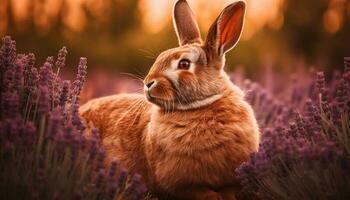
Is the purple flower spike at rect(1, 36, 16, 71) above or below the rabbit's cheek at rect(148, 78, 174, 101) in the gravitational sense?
above

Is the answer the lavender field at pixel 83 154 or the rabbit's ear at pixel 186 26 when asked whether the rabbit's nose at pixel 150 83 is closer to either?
the lavender field at pixel 83 154

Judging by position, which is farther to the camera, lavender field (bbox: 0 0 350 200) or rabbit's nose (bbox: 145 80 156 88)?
rabbit's nose (bbox: 145 80 156 88)

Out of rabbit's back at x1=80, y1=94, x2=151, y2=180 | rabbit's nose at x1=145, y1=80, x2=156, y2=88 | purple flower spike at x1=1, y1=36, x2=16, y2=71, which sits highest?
purple flower spike at x1=1, y1=36, x2=16, y2=71

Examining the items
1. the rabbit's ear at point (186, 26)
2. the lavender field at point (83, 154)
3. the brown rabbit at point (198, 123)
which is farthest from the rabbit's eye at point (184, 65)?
the lavender field at point (83, 154)

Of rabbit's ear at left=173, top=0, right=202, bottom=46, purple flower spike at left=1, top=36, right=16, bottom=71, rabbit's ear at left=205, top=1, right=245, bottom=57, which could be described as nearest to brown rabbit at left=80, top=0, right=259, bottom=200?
rabbit's ear at left=205, top=1, right=245, bottom=57

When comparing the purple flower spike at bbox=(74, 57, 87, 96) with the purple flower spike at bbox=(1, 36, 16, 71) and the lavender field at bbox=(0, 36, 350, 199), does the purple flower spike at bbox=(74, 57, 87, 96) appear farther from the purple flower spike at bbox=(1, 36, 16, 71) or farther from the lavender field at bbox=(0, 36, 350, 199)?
the purple flower spike at bbox=(1, 36, 16, 71)

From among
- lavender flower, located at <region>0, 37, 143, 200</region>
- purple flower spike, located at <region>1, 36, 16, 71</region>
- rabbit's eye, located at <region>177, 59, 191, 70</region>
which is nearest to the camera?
lavender flower, located at <region>0, 37, 143, 200</region>
